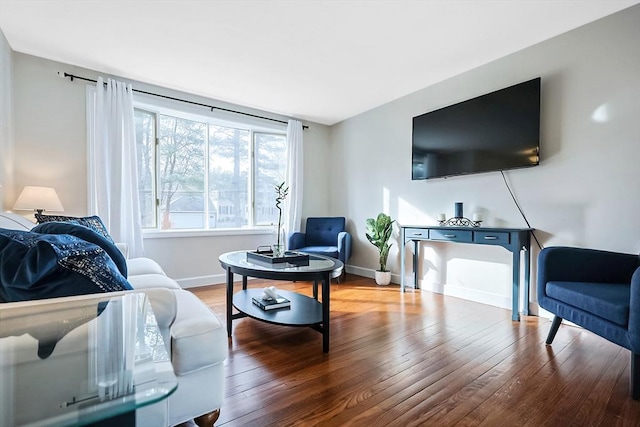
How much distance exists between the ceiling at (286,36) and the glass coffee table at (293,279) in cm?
182

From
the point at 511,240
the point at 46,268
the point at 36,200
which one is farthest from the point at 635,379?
the point at 36,200

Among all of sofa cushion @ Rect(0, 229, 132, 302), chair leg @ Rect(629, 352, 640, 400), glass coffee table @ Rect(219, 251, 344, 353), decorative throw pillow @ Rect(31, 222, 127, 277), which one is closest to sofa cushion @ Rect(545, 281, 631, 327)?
chair leg @ Rect(629, 352, 640, 400)

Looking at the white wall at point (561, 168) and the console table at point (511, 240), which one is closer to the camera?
the white wall at point (561, 168)

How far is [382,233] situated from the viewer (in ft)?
12.1

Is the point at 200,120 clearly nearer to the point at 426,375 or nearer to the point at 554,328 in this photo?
the point at 426,375

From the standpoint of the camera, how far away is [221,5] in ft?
6.79

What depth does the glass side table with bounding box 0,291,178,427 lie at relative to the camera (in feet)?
1.54

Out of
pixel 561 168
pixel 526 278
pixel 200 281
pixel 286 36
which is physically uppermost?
pixel 286 36

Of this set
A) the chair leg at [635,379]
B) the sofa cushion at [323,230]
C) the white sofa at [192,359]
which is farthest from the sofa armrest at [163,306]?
the sofa cushion at [323,230]

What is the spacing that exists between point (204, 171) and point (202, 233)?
0.83 meters

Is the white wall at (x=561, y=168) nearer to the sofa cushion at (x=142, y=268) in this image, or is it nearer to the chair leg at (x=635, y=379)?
the chair leg at (x=635, y=379)

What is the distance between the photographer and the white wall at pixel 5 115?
2416 mm

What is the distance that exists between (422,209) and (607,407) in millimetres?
2368

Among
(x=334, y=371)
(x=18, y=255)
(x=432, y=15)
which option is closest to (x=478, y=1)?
(x=432, y=15)
